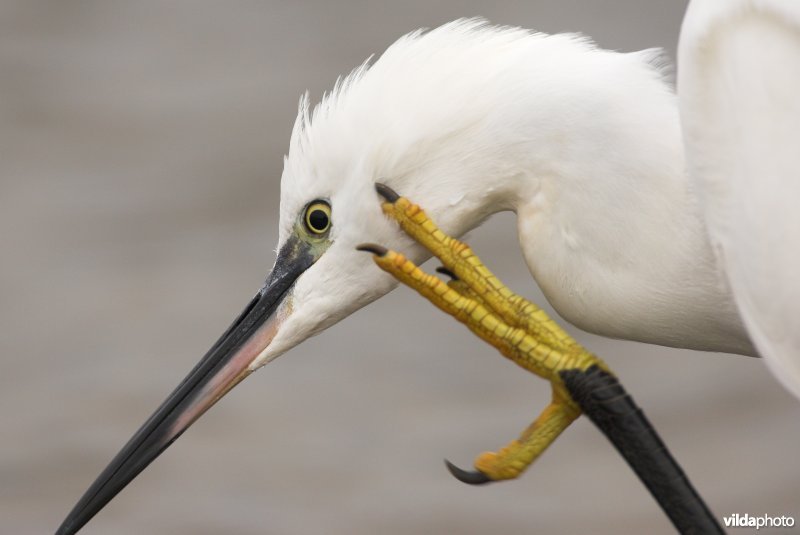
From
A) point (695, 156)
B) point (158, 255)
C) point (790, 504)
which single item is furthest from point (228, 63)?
point (695, 156)

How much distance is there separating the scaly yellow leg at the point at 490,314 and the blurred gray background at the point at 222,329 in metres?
2.51

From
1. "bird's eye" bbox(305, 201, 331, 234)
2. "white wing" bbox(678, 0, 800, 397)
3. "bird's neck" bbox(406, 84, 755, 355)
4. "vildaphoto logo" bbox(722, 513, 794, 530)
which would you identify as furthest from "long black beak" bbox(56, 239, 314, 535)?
"vildaphoto logo" bbox(722, 513, 794, 530)

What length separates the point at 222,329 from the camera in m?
5.91

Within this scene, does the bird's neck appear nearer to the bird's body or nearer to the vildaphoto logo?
the bird's body

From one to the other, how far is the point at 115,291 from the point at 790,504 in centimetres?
294

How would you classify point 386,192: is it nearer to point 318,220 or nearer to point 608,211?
point 318,220

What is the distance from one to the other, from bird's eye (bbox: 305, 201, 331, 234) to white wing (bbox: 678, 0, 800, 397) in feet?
2.37

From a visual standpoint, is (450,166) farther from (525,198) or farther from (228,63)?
(228,63)

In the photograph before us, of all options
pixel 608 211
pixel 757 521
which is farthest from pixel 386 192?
pixel 757 521

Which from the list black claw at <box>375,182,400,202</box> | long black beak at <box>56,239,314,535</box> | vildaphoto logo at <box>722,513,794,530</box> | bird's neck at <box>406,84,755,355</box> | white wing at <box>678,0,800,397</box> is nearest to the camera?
white wing at <box>678,0,800,397</box>

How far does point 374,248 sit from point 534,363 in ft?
1.26

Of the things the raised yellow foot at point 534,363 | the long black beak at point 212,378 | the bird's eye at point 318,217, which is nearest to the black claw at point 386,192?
the raised yellow foot at point 534,363

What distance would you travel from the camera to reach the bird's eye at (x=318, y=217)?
9.13 ft

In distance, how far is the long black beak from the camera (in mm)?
2893
